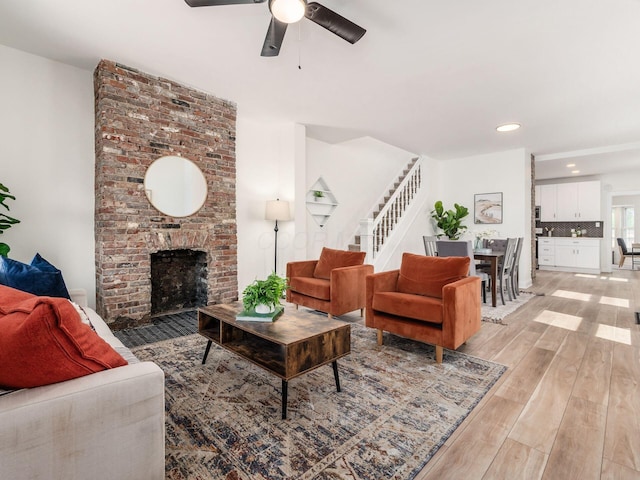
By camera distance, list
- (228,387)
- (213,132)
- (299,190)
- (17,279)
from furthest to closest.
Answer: (299,190) < (213,132) < (228,387) < (17,279)

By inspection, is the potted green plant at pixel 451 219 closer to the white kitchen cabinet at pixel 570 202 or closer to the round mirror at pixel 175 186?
the white kitchen cabinet at pixel 570 202

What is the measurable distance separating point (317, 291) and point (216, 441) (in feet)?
7.39

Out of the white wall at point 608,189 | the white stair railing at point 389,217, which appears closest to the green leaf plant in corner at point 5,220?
the white stair railing at point 389,217

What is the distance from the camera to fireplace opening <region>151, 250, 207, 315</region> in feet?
13.4

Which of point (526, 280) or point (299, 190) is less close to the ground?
point (299, 190)

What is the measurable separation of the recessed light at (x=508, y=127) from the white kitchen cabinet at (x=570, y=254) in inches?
200

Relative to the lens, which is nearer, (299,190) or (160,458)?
(160,458)

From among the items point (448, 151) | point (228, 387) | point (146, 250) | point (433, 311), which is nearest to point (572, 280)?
point (448, 151)

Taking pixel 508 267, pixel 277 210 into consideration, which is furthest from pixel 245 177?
pixel 508 267

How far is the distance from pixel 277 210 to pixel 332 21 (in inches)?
112

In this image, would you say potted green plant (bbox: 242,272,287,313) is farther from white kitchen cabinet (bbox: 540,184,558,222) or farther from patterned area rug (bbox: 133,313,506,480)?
white kitchen cabinet (bbox: 540,184,558,222)

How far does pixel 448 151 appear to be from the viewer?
6641 millimetres

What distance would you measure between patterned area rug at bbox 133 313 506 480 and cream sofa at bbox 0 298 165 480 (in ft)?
1.47

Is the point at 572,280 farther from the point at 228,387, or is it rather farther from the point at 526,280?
the point at 228,387
